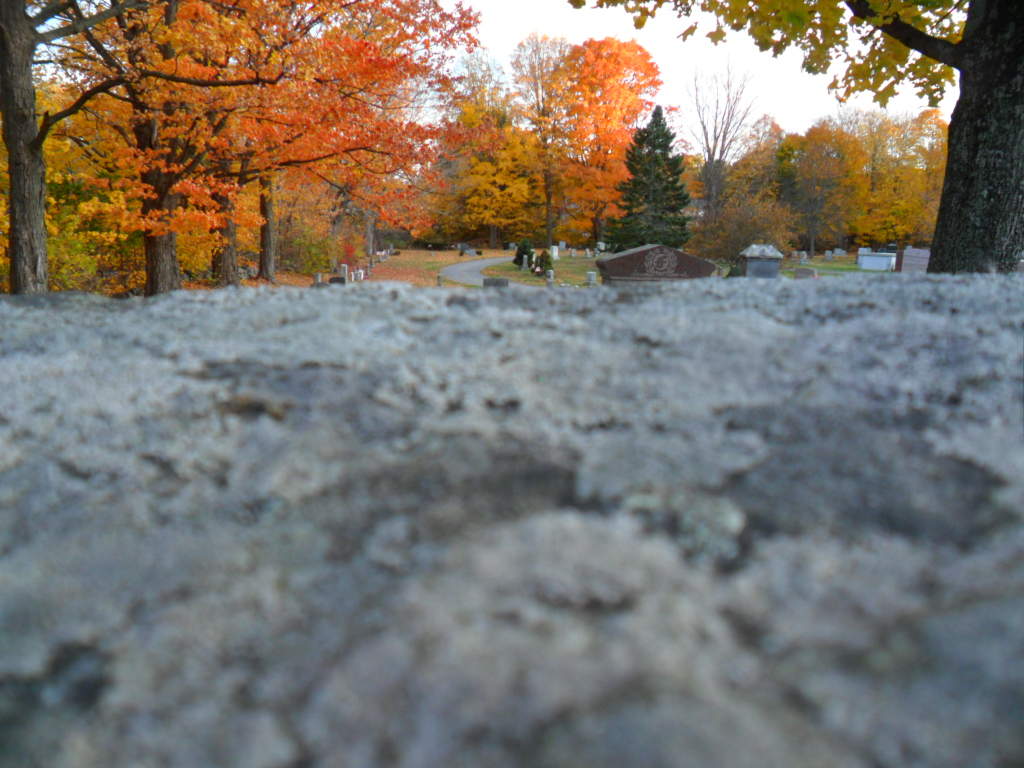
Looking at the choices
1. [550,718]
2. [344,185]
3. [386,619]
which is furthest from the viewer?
[344,185]

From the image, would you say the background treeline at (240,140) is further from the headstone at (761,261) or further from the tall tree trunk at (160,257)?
the headstone at (761,261)

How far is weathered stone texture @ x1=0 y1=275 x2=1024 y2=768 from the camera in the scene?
46cm

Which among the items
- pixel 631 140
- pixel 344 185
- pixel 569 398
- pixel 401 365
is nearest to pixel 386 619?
pixel 569 398

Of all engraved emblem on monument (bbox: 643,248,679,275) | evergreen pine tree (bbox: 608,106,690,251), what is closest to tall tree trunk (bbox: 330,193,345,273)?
engraved emblem on monument (bbox: 643,248,679,275)

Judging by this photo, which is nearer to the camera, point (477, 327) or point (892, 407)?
point (892, 407)

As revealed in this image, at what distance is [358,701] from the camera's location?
48 centimetres

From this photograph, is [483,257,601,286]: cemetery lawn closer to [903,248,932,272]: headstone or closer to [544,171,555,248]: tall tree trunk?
[544,171,555,248]: tall tree trunk

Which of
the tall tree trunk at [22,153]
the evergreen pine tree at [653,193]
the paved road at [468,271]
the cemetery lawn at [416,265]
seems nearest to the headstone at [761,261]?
the paved road at [468,271]

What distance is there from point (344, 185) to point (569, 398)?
13773mm

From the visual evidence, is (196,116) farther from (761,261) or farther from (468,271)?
(468,271)

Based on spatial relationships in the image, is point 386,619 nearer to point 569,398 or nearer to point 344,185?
point 569,398

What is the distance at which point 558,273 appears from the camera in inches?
1102

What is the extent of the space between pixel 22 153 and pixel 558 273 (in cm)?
2153

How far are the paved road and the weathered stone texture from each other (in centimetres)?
2396
